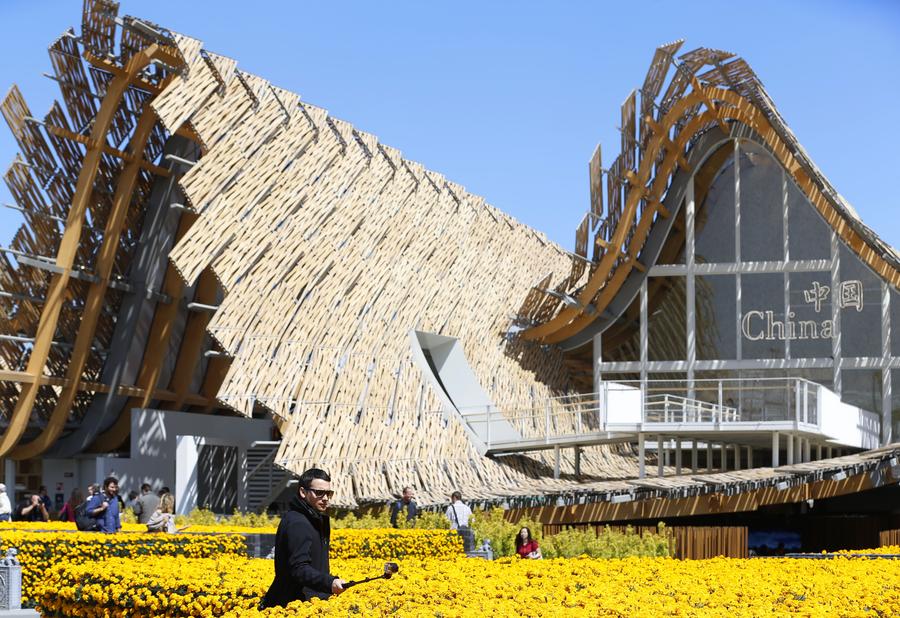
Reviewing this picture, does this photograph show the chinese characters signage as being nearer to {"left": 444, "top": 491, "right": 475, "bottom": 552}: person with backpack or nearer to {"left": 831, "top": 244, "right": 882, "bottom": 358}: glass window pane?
{"left": 831, "top": 244, "right": 882, "bottom": 358}: glass window pane

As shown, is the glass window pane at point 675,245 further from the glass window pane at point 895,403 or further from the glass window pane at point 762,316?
the glass window pane at point 895,403

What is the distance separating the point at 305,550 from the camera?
7266 millimetres

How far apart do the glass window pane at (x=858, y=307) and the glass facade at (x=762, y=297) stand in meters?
0.02

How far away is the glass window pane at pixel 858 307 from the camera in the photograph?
27.1 metres

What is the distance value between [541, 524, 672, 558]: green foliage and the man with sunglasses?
8.80 m

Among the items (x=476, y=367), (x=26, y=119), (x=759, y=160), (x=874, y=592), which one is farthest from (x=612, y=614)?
(x=759, y=160)

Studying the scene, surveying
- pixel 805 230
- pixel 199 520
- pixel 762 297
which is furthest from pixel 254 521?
pixel 805 230

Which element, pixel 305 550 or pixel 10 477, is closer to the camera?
pixel 305 550

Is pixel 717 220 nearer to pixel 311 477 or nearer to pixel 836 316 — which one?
pixel 836 316

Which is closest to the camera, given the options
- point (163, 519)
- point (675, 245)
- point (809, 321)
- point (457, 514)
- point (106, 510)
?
point (106, 510)

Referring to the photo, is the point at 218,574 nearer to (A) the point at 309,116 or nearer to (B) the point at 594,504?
(B) the point at 594,504

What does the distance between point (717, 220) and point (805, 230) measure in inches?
77.8

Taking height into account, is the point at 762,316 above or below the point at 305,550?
above

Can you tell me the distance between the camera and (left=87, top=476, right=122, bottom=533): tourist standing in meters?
15.1
